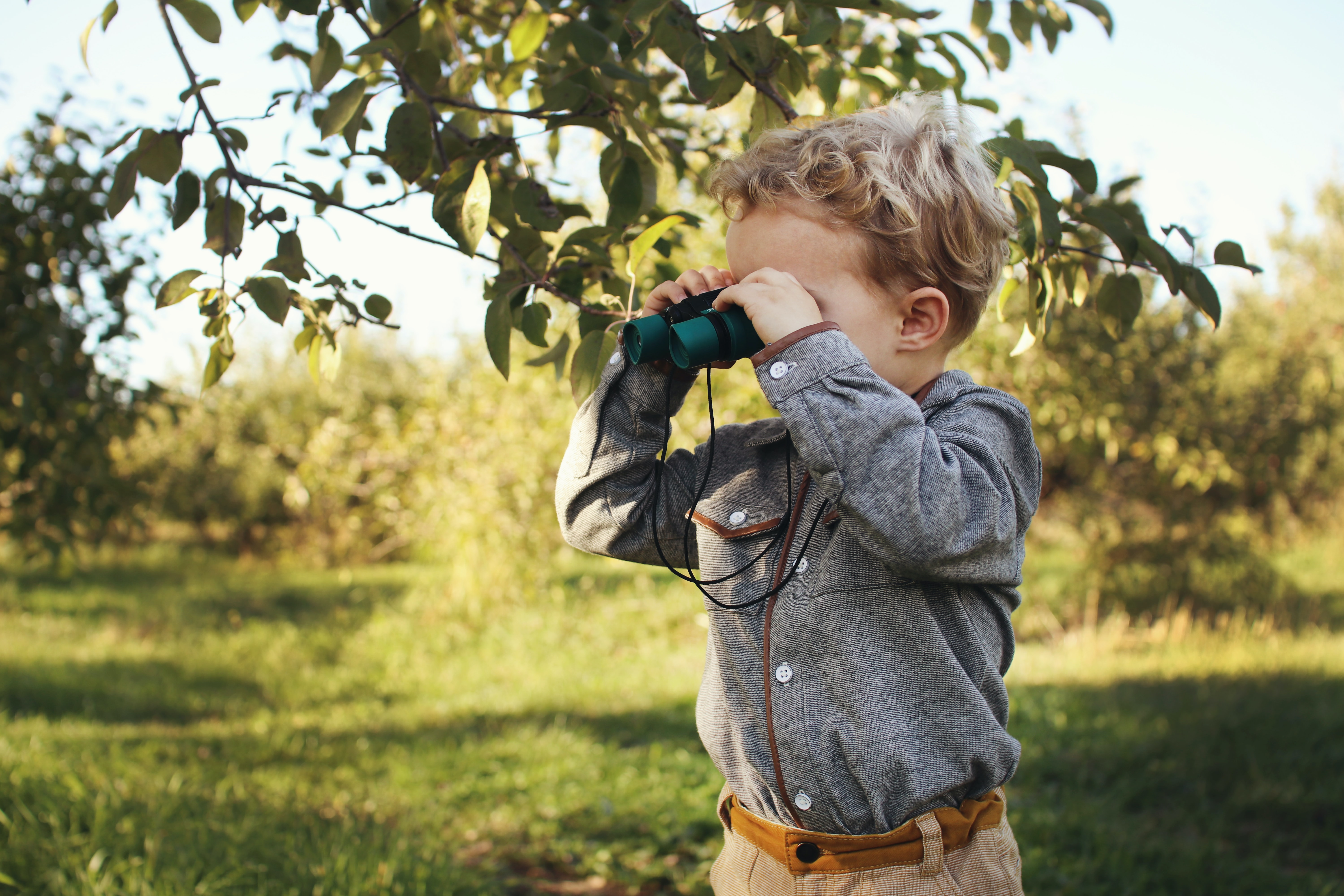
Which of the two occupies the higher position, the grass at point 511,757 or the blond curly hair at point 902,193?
the blond curly hair at point 902,193

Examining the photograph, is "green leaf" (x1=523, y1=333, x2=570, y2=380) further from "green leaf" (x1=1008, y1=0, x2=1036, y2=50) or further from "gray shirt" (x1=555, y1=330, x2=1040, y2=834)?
"green leaf" (x1=1008, y1=0, x2=1036, y2=50)

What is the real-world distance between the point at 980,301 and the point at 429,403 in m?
6.44

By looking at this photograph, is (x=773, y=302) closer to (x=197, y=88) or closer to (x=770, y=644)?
(x=770, y=644)

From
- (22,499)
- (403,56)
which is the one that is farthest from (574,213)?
(22,499)

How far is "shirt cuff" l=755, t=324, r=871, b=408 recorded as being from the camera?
1.00m

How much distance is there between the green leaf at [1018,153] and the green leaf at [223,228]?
4.13 feet

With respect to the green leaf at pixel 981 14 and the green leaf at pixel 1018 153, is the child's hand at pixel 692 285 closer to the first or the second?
the green leaf at pixel 1018 153

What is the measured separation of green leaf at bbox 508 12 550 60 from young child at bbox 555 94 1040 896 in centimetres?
35

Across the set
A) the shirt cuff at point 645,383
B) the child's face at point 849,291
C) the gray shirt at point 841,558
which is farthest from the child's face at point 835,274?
the shirt cuff at point 645,383

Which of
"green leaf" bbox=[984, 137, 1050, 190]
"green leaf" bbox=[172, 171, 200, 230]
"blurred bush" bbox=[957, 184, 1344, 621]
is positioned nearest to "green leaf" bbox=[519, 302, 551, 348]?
"green leaf" bbox=[172, 171, 200, 230]

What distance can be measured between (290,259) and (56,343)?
2258 mm

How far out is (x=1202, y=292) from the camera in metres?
1.62

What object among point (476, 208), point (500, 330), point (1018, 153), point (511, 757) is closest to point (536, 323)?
point (500, 330)

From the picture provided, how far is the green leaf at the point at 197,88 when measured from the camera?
1.47 metres
